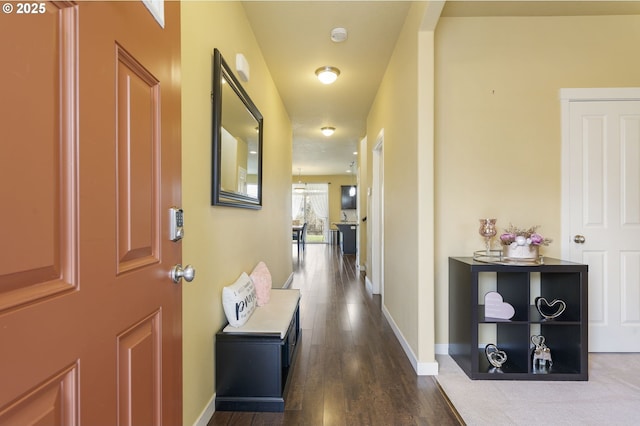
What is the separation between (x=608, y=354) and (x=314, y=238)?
414 inches

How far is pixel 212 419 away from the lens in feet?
5.50

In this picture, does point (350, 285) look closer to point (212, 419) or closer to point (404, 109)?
point (404, 109)

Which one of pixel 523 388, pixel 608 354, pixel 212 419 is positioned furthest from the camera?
pixel 608 354

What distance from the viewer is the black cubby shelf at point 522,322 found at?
81.5 inches

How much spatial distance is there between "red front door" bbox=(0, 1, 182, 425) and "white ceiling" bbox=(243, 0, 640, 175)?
6.15 ft

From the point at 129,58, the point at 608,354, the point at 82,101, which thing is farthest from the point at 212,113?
the point at 608,354

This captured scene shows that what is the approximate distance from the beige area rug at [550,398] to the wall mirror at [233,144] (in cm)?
186

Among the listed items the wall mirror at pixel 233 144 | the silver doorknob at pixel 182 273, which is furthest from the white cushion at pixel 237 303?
the silver doorknob at pixel 182 273

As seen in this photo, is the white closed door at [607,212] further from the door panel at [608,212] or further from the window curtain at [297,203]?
the window curtain at [297,203]

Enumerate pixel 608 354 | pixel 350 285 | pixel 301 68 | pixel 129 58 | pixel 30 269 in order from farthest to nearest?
pixel 350 285, pixel 301 68, pixel 608 354, pixel 129 58, pixel 30 269

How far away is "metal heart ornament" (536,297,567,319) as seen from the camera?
2.15 metres

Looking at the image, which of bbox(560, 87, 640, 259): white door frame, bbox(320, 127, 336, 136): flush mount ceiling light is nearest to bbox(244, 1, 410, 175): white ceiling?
bbox(320, 127, 336, 136): flush mount ceiling light

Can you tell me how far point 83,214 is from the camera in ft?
2.03

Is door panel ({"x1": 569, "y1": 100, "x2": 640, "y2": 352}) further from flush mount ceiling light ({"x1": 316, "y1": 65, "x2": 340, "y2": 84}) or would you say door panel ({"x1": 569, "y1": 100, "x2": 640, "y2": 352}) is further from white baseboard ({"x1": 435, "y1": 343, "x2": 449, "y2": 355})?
flush mount ceiling light ({"x1": 316, "y1": 65, "x2": 340, "y2": 84})
